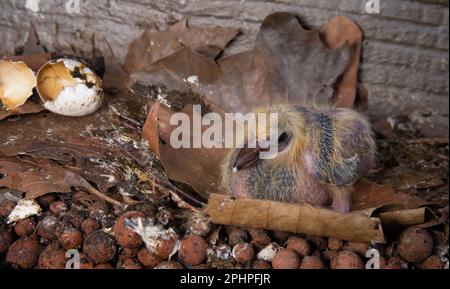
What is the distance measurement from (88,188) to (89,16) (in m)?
1.19

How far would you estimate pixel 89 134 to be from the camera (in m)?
2.18

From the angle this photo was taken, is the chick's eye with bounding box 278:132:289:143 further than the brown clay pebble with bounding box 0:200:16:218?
Yes

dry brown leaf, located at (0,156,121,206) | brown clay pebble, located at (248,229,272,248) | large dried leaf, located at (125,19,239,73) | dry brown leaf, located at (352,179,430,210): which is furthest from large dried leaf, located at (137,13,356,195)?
brown clay pebble, located at (248,229,272,248)

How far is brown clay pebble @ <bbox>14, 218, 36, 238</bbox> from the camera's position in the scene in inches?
68.6

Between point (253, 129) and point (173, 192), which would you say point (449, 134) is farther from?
point (173, 192)

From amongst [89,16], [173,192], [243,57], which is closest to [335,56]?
[243,57]

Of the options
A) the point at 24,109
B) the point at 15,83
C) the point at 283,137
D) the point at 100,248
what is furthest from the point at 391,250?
the point at 15,83

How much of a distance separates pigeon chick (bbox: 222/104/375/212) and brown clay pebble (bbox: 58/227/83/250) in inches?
25.0

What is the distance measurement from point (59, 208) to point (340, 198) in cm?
111

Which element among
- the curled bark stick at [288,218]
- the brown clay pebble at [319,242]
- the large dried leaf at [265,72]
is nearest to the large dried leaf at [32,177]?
the curled bark stick at [288,218]

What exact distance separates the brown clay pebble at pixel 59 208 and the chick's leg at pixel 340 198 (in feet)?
3.42

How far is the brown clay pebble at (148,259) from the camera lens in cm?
164

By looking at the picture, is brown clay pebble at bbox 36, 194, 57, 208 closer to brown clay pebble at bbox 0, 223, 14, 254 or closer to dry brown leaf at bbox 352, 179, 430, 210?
brown clay pebble at bbox 0, 223, 14, 254

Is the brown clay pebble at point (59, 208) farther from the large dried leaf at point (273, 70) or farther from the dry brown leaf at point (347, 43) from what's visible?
the dry brown leaf at point (347, 43)
